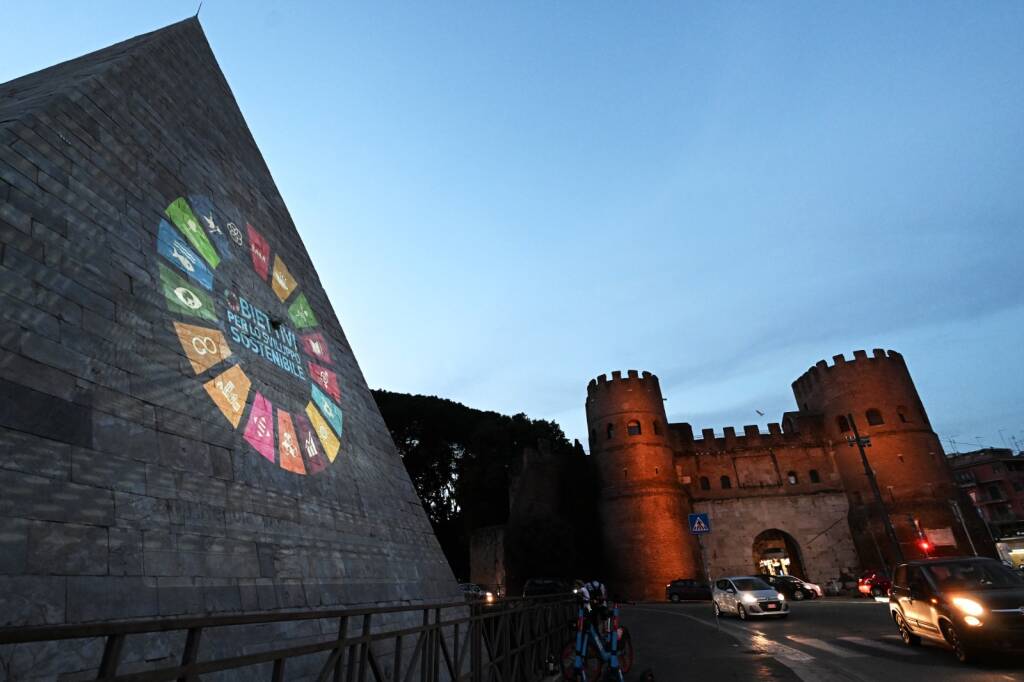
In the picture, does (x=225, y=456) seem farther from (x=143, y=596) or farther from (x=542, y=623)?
(x=542, y=623)

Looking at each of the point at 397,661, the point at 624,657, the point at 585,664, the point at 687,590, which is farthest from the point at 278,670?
the point at 687,590

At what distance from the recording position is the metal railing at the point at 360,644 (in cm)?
188

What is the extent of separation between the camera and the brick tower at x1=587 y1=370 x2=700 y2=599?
30359mm

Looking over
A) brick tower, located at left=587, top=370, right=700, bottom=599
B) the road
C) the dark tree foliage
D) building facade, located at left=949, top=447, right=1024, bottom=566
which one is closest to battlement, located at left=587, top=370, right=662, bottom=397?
brick tower, located at left=587, top=370, right=700, bottom=599

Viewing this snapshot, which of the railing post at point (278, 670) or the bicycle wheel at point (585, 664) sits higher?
the railing post at point (278, 670)

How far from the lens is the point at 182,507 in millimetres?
4180

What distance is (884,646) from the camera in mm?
8836

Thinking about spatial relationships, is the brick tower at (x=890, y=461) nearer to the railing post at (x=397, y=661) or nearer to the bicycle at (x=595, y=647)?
the bicycle at (x=595, y=647)

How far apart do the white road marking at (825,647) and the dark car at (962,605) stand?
3.43 ft

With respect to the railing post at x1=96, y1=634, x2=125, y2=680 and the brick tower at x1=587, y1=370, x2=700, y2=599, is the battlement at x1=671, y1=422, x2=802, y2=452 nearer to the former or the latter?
the brick tower at x1=587, y1=370, x2=700, y2=599

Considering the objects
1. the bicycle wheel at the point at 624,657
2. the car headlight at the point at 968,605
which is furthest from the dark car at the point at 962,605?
the bicycle wheel at the point at 624,657

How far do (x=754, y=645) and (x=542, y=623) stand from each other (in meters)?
4.62

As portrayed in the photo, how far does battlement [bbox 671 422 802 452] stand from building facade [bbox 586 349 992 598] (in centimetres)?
7

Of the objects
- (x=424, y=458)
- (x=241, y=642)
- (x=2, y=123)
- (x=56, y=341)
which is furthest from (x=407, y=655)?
(x=424, y=458)
